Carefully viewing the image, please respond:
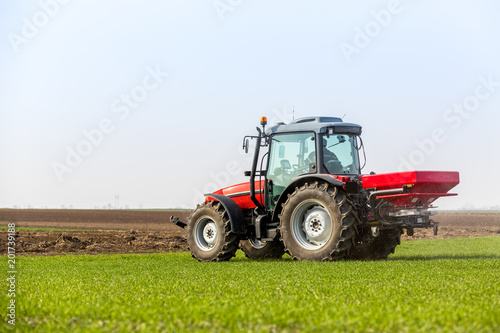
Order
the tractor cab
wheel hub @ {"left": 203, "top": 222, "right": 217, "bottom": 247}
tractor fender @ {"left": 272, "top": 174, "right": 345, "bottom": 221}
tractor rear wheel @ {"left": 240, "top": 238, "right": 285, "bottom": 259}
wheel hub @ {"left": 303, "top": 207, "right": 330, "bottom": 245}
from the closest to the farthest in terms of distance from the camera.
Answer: tractor fender @ {"left": 272, "top": 174, "right": 345, "bottom": 221}, wheel hub @ {"left": 303, "top": 207, "right": 330, "bottom": 245}, the tractor cab, wheel hub @ {"left": 203, "top": 222, "right": 217, "bottom": 247}, tractor rear wheel @ {"left": 240, "top": 238, "right": 285, "bottom": 259}

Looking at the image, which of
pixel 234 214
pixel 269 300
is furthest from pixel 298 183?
pixel 269 300

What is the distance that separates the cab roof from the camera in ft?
32.5

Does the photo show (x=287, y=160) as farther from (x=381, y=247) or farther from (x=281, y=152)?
(x=381, y=247)

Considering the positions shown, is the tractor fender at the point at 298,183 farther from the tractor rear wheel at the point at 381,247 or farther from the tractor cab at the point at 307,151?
the tractor rear wheel at the point at 381,247

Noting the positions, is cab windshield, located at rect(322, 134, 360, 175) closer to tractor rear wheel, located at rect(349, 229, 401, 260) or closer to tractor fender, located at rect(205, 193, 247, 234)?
tractor rear wheel, located at rect(349, 229, 401, 260)

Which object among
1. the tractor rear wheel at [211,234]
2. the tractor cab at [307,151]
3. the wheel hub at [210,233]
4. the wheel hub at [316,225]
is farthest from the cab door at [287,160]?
the wheel hub at [210,233]

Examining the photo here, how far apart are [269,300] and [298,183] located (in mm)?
5127

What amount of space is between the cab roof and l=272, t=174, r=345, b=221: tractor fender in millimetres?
905

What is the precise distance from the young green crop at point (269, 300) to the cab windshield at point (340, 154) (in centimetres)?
248

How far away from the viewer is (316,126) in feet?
32.6

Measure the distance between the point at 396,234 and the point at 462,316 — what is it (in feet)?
21.8

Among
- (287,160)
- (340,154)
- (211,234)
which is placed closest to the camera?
(340,154)

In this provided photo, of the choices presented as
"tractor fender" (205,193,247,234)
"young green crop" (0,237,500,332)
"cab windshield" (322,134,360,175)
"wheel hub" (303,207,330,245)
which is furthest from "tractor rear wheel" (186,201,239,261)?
"young green crop" (0,237,500,332)

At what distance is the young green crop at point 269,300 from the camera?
3826 mm
